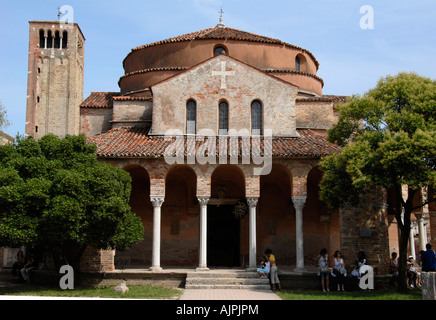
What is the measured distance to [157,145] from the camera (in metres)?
→ 18.4

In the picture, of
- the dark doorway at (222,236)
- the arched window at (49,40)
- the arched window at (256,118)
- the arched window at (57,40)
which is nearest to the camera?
the arched window at (256,118)

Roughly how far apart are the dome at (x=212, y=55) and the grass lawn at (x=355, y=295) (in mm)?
10697

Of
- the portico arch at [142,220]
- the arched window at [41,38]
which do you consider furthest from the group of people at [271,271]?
the arched window at [41,38]

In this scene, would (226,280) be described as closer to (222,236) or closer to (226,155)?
(226,155)

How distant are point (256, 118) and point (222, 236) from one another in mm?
5182

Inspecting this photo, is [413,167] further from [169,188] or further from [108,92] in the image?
[108,92]

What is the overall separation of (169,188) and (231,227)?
310 cm

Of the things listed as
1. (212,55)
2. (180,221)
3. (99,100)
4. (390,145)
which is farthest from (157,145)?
(390,145)

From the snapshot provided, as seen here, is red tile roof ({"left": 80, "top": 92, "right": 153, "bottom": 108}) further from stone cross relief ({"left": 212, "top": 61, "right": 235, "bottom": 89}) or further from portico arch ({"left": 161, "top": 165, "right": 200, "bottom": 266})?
portico arch ({"left": 161, "top": 165, "right": 200, "bottom": 266})

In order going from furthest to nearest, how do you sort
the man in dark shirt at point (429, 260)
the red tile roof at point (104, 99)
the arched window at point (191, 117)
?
1. the red tile roof at point (104, 99)
2. the arched window at point (191, 117)
3. the man in dark shirt at point (429, 260)

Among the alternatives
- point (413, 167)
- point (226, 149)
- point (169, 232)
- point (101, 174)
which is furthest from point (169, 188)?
point (413, 167)

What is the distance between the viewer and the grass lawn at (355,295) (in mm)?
13977

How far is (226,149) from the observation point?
1800 cm

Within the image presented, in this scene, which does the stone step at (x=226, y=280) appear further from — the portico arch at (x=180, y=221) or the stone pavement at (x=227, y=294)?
the portico arch at (x=180, y=221)
